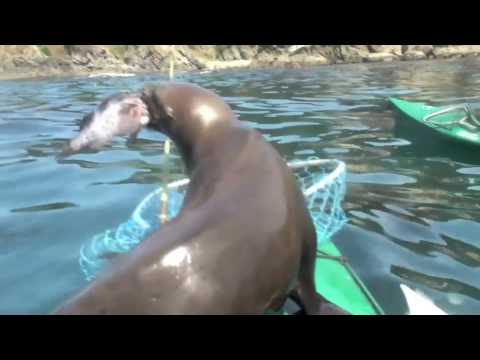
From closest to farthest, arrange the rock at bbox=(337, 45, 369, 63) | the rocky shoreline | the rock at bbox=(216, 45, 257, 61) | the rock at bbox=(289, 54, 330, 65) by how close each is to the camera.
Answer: the rocky shoreline < the rock at bbox=(289, 54, 330, 65) < the rock at bbox=(337, 45, 369, 63) < the rock at bbox=(216, 45, 257, 61)

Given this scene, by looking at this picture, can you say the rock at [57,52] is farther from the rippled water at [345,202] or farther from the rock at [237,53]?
the rippled water at [345,202]

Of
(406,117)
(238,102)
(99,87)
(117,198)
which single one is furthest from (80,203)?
(99,87)

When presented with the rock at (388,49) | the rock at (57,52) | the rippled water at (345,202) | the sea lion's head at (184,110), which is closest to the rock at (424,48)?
the rock at (388,49)

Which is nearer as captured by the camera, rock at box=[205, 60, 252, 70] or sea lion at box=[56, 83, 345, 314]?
sea lion at box=[56, 83, 345, 314]

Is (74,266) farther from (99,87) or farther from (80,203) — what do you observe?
(99,87)

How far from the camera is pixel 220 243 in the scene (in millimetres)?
2414

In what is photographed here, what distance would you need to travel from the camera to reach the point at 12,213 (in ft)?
19.7

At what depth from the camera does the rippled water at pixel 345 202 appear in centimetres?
445

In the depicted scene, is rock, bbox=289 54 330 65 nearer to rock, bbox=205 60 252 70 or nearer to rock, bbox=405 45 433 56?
rock, bbox=205 60 252 70

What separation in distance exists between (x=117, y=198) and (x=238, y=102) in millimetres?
9636

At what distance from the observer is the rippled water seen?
445 cm

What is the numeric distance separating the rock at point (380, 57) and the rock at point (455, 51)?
270cm

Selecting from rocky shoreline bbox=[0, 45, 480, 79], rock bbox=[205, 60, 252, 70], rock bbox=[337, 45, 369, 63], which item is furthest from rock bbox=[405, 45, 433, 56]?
rock bbox=[205, 60, 252, 70]

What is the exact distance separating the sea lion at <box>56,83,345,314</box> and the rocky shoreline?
31317 mm
